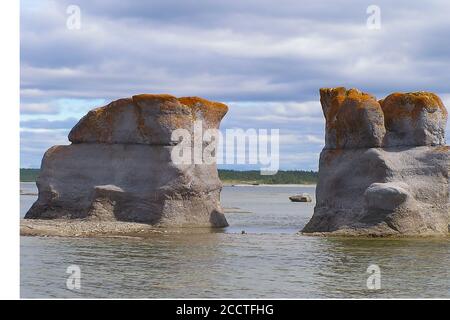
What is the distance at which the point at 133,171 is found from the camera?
49281 millimetres

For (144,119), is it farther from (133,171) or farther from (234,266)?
(234,266)

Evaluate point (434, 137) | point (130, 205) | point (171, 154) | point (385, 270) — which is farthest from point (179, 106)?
point (385, 270)

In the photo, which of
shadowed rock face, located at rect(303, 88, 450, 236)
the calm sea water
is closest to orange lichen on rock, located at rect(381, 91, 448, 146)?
shadowed rock face, located at rect(303, 88, 450, 236)

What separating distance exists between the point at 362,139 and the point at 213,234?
936 cm

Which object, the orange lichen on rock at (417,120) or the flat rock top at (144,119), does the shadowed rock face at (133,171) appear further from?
the orange lichen on rock at (417,120)

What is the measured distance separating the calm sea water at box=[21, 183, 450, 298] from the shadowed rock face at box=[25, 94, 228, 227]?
14.1ft

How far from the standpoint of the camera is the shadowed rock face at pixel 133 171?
4803cm

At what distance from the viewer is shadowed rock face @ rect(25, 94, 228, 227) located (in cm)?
4803

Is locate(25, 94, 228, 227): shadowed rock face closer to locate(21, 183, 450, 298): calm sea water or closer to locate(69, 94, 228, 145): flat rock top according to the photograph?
locate(69, 94, 228, 145): flat rock top

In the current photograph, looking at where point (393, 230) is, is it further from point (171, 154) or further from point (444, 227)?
point (171, 154)

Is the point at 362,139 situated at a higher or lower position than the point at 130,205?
higher

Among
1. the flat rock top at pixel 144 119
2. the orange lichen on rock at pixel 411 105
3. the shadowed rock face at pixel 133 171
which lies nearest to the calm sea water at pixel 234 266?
the shadowed rock face at pixel 133 171

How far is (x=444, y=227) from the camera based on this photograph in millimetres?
43594

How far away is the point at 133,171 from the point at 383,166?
14.6 m
